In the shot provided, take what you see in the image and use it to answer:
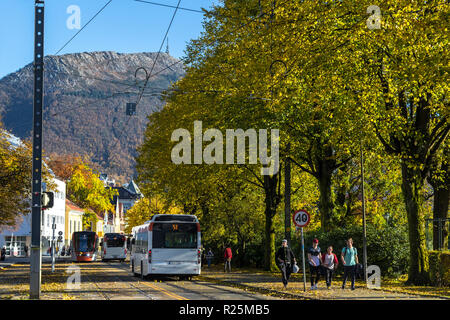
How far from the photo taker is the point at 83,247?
212 feet

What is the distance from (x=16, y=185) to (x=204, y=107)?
13.7m

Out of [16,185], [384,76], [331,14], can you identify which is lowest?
[16,185]

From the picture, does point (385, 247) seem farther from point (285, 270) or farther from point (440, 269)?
point (285, 270)

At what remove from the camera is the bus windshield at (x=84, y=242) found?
6438cm

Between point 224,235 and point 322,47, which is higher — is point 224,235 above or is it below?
below

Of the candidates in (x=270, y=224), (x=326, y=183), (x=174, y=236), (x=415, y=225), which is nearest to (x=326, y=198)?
(x=326, y=183)

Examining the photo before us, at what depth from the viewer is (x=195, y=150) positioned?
119 feet

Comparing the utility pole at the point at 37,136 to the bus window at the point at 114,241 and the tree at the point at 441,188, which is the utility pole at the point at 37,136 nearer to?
the tree at the point at 441,188

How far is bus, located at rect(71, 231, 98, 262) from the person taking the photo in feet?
211

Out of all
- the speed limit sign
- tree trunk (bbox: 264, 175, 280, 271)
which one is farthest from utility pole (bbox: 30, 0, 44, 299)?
tree trunk (bbox: 264, 175, 280, 271)

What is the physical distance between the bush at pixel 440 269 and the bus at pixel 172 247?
33.8 ft

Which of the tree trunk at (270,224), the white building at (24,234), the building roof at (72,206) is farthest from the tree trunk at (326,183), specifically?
the building roof at (72,206)
